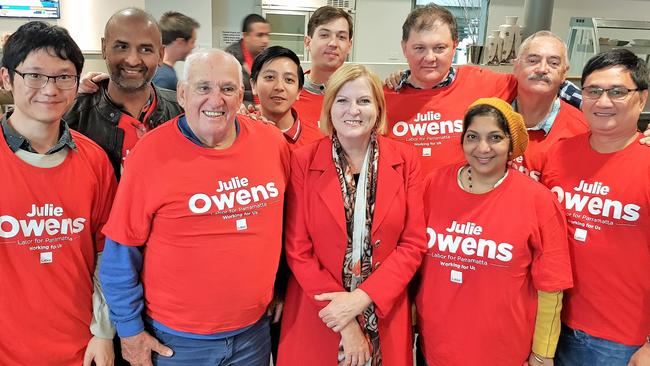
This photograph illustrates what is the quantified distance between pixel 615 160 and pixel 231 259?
1.25 m

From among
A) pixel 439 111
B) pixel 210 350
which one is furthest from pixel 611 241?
pixel 210 350

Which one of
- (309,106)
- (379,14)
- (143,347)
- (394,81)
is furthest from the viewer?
(379,14)

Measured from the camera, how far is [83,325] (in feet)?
5.13

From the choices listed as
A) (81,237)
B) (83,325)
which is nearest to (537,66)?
(81,237)

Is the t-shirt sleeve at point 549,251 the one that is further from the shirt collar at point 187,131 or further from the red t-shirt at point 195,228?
the shirt collar at point 187,131

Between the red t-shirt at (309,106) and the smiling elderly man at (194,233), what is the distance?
0.73 meters

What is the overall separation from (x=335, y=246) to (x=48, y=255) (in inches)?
33.1

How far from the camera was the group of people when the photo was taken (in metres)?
1.47

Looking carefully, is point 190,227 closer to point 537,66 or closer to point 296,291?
point 296,291

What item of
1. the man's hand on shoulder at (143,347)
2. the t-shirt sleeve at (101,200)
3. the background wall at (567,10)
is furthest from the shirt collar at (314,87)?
the background wall at (567,10)

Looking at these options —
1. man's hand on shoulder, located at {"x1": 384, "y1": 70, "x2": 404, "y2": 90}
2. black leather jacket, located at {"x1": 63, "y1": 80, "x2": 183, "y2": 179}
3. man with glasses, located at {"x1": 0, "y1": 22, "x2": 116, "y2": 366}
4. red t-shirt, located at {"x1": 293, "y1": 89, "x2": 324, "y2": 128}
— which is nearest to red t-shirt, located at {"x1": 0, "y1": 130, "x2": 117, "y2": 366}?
man with glasses, located at {"x1": 0, "y1": 22, "x2": 116, "y2": 366}

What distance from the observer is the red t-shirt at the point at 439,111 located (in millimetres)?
2035

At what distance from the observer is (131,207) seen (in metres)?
1.48

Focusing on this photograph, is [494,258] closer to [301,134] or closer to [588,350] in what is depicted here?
[588,350]
